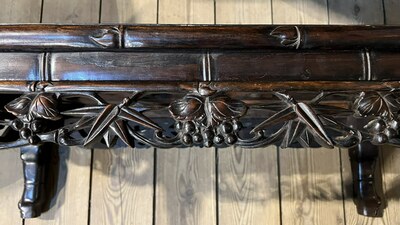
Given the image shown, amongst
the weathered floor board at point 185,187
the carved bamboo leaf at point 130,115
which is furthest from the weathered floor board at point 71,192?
the carved bamboo leaf at point 130,115

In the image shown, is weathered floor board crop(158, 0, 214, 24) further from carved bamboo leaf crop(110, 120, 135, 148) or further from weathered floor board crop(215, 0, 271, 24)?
carved bamboo leaf crop(110, 120, 135, 148)

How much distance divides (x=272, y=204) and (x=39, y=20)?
0.72 meters

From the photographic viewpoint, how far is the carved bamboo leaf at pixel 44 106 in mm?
640

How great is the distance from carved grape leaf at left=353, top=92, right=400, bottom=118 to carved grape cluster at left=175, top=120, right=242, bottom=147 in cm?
18

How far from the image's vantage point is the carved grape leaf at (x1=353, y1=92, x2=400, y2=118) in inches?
25.5

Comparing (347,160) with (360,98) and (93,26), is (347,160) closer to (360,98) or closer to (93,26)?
(360,98)

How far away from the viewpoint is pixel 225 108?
0.64 meters

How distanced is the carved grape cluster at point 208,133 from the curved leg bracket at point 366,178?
453mm

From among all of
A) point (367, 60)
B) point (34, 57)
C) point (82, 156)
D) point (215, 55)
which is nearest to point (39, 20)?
point (82, 156)

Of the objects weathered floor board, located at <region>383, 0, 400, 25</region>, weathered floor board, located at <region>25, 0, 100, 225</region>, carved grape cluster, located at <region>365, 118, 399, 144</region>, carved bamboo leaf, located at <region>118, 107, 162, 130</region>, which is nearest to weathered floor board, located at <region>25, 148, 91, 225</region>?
weathered floor board, located at <region>25, 0, 100, 225</region>

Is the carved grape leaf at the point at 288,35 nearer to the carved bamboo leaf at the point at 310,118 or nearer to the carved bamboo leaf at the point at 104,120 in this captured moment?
the carved bamboo leaf at the point at 310,118

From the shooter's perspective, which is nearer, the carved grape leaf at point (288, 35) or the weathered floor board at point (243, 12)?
the carved grape leaf at point (288, 35)

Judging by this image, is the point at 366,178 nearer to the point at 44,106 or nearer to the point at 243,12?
the point at 243,12

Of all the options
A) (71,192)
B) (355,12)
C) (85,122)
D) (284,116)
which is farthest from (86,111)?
(355,12)
